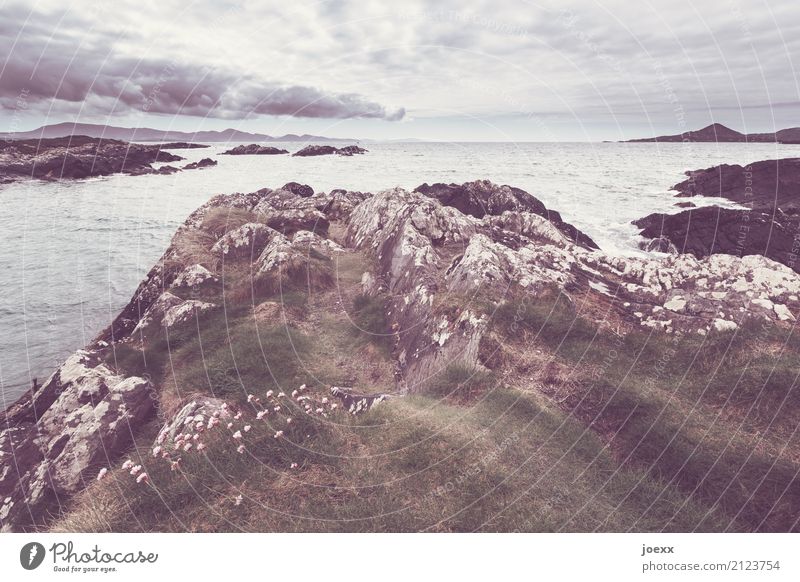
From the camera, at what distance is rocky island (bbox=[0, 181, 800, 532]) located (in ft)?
19.0

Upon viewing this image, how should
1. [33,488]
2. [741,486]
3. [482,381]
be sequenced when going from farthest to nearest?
[482,381] → [33,488] → [741,486]

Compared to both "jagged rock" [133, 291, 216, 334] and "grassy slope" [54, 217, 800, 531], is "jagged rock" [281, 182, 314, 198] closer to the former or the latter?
"jagged rock" [133, 291, 216, 334]

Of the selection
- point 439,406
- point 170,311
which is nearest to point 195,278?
point 170,311

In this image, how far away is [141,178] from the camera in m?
70.8

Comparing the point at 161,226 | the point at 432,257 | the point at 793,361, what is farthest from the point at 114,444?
the point at 161,226

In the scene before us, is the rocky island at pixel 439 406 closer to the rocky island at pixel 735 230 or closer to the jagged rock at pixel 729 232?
the jagged rock at pixel 729 232

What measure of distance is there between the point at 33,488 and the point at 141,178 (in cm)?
7938

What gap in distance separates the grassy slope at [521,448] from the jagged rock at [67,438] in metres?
0.53

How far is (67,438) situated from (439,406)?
7.40 metres

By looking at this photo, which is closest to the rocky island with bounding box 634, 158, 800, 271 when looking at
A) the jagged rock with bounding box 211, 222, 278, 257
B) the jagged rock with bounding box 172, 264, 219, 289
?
the jagged rock with bounding box 211, 222, 278, 257

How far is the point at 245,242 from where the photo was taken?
18312mm

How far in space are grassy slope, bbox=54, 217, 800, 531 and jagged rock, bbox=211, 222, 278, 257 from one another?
8669 millimetres

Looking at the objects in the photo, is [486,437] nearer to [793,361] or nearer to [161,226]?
[793,361]

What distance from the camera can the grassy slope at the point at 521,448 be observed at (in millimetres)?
5660
